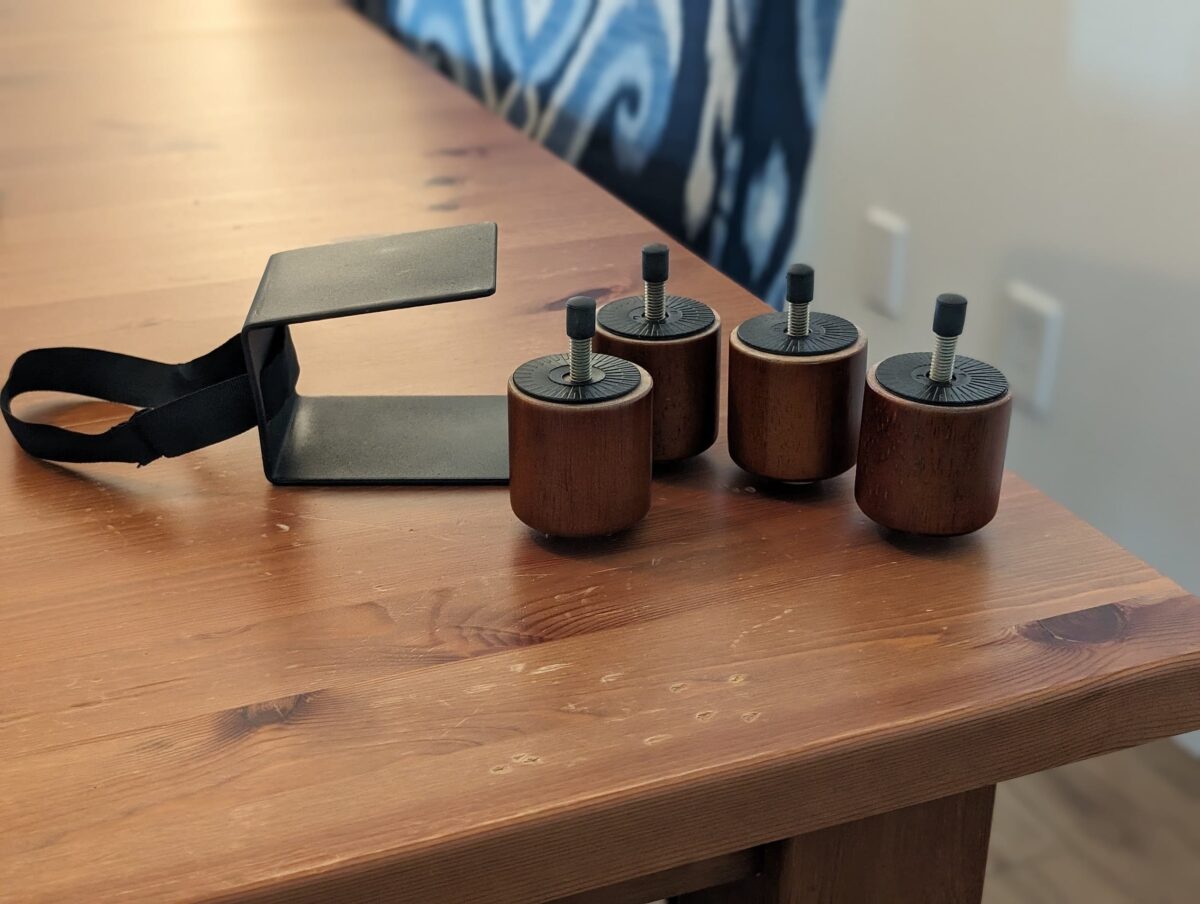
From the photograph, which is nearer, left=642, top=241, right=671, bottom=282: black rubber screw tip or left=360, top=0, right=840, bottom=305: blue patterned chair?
left=642, top=241, right=671, bottom=282: black rubber screw tip

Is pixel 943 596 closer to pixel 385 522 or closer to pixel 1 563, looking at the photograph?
pixel 385 522

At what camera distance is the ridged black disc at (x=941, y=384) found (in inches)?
24.7

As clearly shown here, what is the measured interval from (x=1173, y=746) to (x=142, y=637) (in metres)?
1.23

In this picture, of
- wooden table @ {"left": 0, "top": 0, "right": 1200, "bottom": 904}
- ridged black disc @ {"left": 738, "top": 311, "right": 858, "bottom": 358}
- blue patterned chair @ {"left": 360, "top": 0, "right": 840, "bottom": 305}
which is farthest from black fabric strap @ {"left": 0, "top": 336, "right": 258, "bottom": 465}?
blue patterned chair @ {"left": 360, "top": 0, "right": 840, "bottom": 305}

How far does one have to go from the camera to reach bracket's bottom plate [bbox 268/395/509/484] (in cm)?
75

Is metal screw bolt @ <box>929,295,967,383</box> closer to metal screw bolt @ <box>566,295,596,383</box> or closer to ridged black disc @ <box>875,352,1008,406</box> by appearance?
ridged black disc @ <box>875,352,1008,406</box>

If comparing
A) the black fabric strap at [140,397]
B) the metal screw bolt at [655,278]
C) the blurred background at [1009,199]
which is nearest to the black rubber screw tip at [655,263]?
the metal screw bolt at [655,278]

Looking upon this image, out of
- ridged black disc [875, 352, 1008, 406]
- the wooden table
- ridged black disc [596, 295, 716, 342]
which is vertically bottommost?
the wooden table

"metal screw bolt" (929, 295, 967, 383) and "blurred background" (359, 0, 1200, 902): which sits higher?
"metal screw bolt" (929, 295, 967, 383)

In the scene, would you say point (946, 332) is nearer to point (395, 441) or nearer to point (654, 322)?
point (654, 322)

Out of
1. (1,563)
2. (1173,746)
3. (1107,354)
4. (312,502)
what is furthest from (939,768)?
(1173,746)

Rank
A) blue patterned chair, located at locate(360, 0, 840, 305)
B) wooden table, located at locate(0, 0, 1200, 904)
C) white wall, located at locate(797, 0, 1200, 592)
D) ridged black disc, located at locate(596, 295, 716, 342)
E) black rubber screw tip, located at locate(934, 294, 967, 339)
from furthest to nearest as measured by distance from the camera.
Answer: blue patterned chair, located at locate(360, 0, 840, 305)
white wall, located at locate(797, 0, 1200, 592)
ridged black disc, located at locate(596, 295, 716, 342)
black rubber screw tip, located at locate(934, 294, 967, 339)
wooden table, located at locate(0, 0, 1200, 904)

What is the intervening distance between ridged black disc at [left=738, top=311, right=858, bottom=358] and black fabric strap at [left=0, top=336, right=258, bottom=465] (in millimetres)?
291

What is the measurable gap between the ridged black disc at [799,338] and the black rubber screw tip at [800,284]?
0.9 inches
